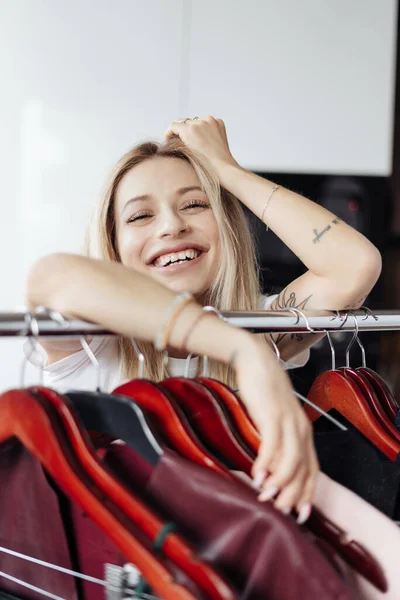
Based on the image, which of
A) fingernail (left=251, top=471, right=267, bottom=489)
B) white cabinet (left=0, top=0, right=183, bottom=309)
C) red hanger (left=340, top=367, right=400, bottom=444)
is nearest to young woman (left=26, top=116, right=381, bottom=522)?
fingernail (left=251, top=471, right=267, bottom=489)

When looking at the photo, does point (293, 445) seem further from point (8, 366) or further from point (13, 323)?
point (8, 366)

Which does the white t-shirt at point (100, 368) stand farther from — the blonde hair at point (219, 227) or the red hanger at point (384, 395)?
the red hanger at point (384, 395)

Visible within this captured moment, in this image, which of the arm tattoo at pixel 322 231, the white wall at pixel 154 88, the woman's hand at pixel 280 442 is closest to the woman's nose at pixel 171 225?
the arm tattoo at pixel 322 231

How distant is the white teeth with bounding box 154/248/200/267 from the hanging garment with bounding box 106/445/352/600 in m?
0.62

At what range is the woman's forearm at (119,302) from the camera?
Result: 1.85 feet

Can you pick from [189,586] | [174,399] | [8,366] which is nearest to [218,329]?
[174,399]

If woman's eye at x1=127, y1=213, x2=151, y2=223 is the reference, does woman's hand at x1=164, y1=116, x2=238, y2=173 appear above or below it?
above

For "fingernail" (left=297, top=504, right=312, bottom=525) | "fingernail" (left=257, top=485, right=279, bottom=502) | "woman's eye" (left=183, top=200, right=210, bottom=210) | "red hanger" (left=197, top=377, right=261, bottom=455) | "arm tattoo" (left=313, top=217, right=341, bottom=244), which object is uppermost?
"woman's eye" (left=183, top=200, right=210, bottom=210)

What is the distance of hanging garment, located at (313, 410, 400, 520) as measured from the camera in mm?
696

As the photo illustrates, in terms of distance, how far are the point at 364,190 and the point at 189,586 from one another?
73.5 inches

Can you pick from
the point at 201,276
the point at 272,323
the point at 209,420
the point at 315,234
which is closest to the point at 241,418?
the point at 209,420

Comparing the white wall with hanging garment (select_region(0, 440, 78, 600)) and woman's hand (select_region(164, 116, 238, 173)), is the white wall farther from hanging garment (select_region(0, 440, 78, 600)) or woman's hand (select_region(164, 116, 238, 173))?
hanging garment (select_region(0, 440, 78, 600))

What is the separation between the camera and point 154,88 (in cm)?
205

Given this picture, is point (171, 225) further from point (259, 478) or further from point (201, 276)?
point (259, 478)
